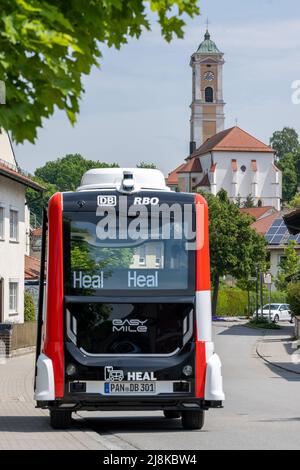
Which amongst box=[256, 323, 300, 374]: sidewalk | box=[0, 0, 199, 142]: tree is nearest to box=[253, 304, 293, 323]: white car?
box=[256, 323, 300, 374]: sidewalk

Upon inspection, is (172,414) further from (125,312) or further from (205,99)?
(205,99)

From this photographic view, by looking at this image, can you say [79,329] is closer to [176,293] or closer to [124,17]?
[176,293]

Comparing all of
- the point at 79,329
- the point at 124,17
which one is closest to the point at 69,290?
the point at 79,329

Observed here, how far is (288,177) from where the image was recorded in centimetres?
19188

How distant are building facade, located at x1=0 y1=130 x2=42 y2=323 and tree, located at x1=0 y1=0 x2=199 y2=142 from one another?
34.9 metres

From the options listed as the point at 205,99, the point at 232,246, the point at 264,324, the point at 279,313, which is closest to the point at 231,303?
the point at 232,246

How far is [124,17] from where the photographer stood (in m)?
6.96

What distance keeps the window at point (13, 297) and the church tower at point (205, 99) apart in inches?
5327

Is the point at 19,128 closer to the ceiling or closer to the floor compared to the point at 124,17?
closer to the floor

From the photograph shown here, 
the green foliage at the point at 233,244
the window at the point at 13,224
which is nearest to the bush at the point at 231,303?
the green foliage at the point at 233,244

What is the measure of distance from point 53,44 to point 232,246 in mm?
88296
